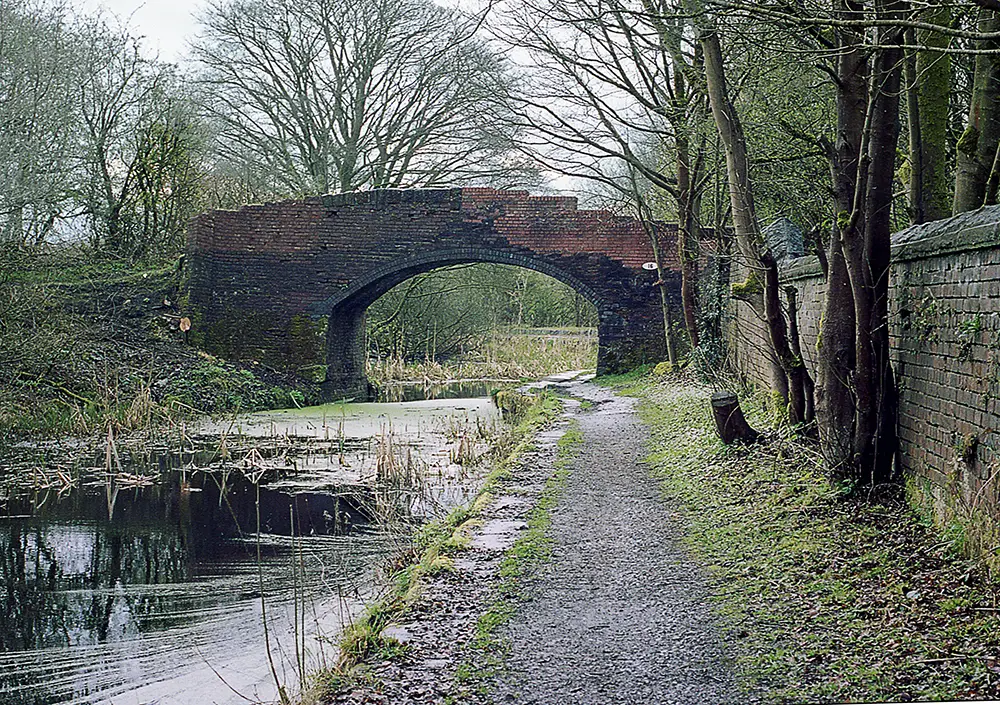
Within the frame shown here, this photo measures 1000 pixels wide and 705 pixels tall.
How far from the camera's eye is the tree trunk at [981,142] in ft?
23.1

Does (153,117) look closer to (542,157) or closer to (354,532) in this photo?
(542,157)

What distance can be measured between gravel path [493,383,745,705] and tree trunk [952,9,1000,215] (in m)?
3.08

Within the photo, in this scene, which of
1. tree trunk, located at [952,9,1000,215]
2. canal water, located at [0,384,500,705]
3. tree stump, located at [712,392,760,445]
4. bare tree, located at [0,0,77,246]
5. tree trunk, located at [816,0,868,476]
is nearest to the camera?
canal water, located at [0,384,500,705]

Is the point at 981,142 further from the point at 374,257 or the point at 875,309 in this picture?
the point at 374,257

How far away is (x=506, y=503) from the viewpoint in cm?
700

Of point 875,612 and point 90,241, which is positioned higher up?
point 90,241

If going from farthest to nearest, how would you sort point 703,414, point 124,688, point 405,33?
point 405,33
point 703,414
point 124,688

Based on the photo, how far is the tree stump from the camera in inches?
317

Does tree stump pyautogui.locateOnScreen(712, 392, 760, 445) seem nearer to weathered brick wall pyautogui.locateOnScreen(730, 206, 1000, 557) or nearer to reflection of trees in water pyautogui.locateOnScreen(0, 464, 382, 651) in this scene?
weathered brick wall pyautogui.locateOnScreen(730, 206, 1000, 557)

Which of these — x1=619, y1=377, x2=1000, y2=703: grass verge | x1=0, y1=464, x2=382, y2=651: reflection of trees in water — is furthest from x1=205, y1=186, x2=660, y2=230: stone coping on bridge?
x1=619, y1=377, x2=1000, y2=703: grass verge

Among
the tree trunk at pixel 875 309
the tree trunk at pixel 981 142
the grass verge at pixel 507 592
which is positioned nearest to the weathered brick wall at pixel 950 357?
the tree trunk at pixel 875 309

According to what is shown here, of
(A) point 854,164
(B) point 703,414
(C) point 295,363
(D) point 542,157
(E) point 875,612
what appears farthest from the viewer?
(C) point 295,363

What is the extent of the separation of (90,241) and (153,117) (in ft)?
8.39

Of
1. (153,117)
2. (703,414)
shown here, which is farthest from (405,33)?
(703,414)
